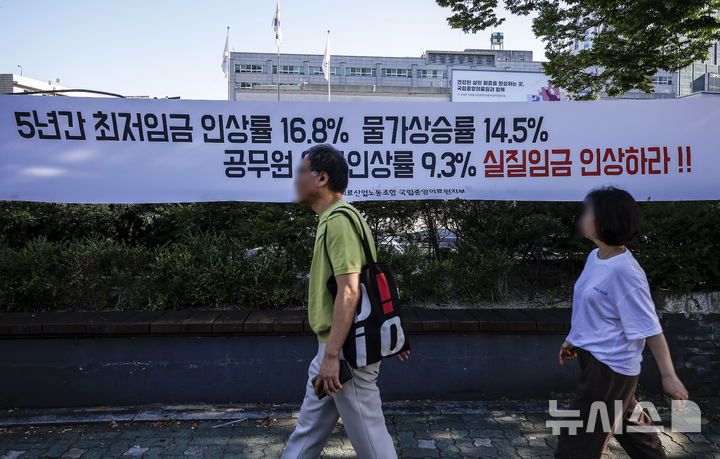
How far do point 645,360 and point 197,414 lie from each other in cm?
362

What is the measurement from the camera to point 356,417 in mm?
2404

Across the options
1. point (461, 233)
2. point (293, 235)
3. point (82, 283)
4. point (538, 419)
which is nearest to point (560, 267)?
point (461, 233)

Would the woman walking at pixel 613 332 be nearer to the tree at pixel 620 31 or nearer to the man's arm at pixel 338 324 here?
the man's arm at pixel 338 324

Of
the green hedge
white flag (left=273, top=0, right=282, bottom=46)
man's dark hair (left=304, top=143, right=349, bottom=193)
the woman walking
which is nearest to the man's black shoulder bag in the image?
man's dark hair (left=304, top=143, right=349, bottom=193)

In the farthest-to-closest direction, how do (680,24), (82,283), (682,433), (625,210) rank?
(680,24) → (82,283) → (682,433) → (625,210)

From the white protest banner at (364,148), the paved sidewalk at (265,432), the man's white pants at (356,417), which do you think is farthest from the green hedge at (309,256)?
the man's white pants at (356,417)

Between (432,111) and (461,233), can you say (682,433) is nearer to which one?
(461,233)

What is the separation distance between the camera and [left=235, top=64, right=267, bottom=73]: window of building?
283ft

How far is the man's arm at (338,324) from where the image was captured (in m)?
2.30

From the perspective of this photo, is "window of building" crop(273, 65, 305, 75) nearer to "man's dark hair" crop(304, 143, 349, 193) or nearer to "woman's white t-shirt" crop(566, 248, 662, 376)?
"man's dark hair" crop(304, 143, 349, 193)

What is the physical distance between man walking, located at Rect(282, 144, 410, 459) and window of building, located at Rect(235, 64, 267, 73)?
293 ft

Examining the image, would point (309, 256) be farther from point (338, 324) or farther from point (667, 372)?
point (667, 372)

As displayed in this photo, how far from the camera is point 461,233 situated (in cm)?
506

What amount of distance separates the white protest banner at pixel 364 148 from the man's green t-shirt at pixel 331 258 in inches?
91.7
